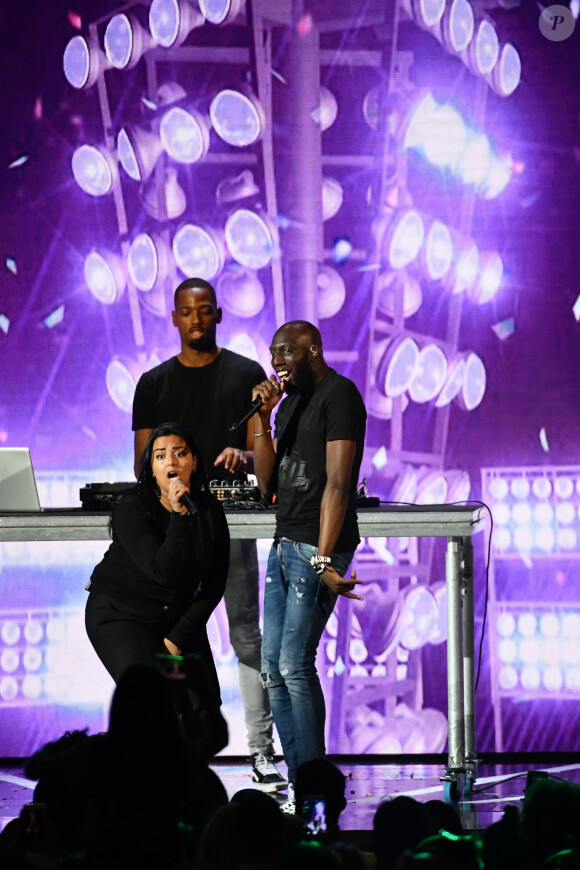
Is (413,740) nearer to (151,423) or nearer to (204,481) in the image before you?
(151,423)

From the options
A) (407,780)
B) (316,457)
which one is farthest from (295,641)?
(407,780)

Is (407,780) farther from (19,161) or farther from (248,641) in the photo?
(19,161)

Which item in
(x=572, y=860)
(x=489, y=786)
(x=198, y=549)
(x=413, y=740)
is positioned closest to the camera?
(x=572, y=860)

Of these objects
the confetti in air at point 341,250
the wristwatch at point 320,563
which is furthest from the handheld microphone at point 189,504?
the confetti in air at point 341,250

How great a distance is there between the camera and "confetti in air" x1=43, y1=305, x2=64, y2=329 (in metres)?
5.07

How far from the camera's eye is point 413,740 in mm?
5012

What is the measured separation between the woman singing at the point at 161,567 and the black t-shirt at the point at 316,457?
0.35 m

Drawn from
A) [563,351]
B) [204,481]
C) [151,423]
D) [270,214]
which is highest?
[270,214]

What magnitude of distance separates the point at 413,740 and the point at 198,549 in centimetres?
218

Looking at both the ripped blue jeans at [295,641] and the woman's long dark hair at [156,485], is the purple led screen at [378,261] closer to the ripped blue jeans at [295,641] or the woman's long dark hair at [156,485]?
the ripped blue jeans at [295,641]

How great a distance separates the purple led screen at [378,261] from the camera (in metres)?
5.01

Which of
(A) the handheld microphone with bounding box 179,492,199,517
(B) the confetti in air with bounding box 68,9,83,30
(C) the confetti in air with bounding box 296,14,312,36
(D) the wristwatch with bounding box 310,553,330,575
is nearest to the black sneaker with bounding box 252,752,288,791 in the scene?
(D) the wristwatch with bounding box 310,553,330,575

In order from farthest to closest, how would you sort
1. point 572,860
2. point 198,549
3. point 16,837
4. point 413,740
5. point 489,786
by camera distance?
1. point 413,740
2. point 489,786
3. point 198,549
4. point 16,837
5. point 572,860

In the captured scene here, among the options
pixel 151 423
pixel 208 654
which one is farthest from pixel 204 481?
pixel 151 423
